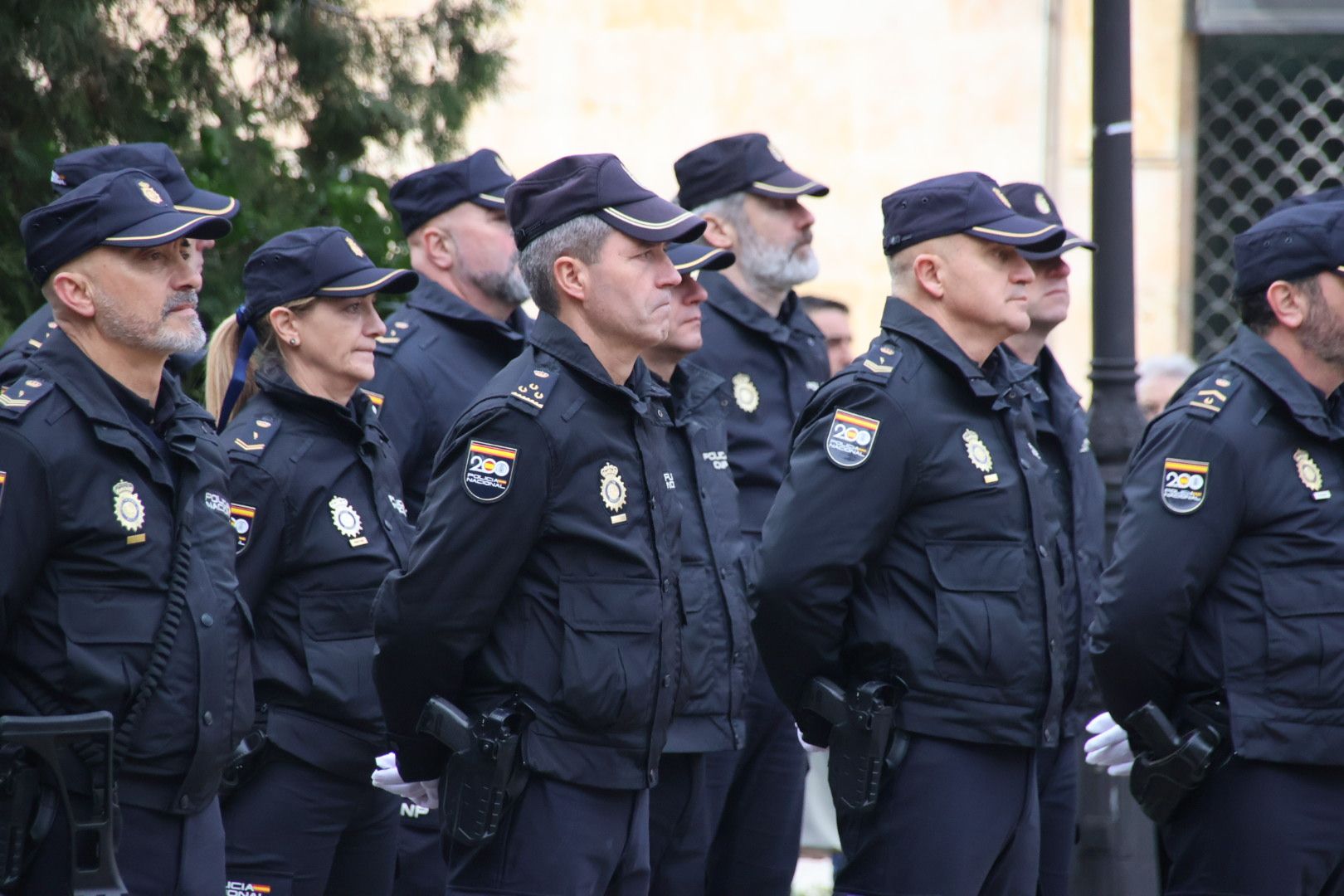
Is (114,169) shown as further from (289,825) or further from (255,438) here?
(289,825)

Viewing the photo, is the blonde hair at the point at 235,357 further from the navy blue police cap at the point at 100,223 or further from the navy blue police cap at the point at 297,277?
the navy blue police cap at the point at 100,223

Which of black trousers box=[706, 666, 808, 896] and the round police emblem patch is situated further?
black trousers box=[706, 666, 808, 896]

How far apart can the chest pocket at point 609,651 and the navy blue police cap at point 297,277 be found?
1497 mm

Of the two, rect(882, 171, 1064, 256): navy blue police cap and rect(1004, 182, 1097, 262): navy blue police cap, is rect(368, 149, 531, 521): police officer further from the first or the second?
rect(1004, 182, 1097, 262): navy blue police cap

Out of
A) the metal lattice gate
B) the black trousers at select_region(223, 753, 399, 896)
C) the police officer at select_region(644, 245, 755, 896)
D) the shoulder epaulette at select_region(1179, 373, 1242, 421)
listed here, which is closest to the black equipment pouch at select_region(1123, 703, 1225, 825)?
the shoulder epaulette at select_region(1179, 373, 1242, 421)

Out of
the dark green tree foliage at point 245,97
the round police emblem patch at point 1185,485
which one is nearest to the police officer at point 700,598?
the round police emblem patch at point 1185,485

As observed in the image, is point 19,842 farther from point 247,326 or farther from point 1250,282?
point 1250,282

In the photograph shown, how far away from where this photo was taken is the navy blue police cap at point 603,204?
14.1 feet

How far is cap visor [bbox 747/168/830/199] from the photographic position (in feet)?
22.1

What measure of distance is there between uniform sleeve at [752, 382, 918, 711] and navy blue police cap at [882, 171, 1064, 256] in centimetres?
51

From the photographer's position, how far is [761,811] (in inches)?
230

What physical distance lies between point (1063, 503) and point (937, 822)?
162 cm

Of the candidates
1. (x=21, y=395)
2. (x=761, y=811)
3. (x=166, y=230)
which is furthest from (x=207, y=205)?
(x=761, y=811)

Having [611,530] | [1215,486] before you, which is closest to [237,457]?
[611,530]
